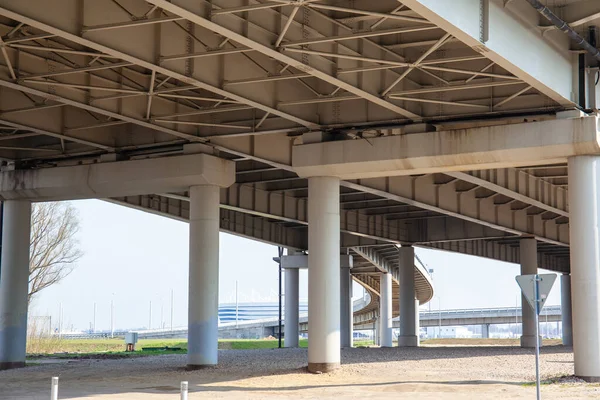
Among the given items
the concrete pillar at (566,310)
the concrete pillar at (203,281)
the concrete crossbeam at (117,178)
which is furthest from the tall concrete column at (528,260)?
the concrete pillar at (203,281)

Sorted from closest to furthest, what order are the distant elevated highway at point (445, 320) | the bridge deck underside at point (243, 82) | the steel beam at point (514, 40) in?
1. the steel beam at point (514, 40)
2. the bridge deck underside at point (243, 82)
3. the distant elevated highway at point (445, 320)

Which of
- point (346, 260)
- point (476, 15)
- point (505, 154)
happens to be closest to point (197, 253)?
point (505, 154)

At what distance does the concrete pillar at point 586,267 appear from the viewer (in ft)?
89.6

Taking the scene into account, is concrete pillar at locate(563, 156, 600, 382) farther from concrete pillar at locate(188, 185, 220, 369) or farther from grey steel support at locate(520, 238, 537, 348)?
grey steel support at locate(520, 238, 537, 348)

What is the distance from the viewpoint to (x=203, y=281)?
35.4m

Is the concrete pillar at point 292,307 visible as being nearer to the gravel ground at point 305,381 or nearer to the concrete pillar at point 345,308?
the concrete pillar at point 345,308

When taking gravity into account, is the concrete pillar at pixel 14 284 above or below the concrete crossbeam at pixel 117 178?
below

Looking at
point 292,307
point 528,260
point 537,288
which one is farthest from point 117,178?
point 292,307

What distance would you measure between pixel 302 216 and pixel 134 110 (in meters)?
22.5

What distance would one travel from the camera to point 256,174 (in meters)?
47.2

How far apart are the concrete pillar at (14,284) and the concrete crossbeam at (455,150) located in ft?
44.5

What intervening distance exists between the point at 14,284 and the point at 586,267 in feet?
74.6

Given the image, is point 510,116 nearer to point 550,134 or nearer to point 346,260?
point 550,134

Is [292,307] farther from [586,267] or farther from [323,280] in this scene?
[586,267]
